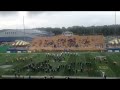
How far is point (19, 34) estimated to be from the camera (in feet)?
19.2

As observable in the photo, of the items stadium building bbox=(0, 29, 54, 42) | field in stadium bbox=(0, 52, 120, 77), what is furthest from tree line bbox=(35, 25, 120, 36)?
field in stadium bbox=(0, 52, 120, 77)

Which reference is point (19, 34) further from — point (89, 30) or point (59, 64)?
point (89, 30)

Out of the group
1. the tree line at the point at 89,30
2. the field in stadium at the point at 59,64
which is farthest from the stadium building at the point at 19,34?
the field in stadium at the point at 59,64

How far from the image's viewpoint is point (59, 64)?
19.3ft

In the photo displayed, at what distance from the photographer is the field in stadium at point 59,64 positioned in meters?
5.64

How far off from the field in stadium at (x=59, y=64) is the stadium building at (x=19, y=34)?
302 mm

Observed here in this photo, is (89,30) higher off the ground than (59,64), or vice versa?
(89,30)

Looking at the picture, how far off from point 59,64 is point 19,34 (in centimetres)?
91

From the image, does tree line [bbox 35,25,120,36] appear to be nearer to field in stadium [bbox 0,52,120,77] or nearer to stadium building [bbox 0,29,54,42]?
stadium building [bbox 0,29,54,42]

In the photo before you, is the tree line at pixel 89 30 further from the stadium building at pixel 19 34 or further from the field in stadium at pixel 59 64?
the field in stadium at pixel 59 64

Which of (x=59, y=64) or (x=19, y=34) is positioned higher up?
(x=19, y=34)

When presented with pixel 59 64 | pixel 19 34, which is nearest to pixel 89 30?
pixel 59 64

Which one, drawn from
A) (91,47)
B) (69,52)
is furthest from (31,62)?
(91,47)
